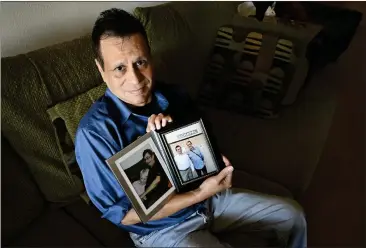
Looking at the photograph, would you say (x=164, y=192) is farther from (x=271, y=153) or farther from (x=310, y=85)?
(x=310, y=85)

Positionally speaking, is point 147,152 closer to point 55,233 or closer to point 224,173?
point 224,173

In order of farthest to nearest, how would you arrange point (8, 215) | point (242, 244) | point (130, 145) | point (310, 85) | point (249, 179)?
point (310, 85)
point (249, 179)
point (242, 244)
point (8, 215)
point (130, 145)

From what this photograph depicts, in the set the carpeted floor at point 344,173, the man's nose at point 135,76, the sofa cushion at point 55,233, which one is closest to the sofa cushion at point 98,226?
the sofa cushion at point 55,233

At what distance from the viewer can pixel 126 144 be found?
109 centimetres

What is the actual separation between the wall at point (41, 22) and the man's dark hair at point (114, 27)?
1.19 ft

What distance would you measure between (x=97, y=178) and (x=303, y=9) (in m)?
1.34

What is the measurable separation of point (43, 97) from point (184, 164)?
45 cm

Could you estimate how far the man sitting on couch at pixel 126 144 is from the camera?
1.03 meters

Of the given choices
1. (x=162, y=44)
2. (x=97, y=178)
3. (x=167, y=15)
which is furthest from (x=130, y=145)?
(x=167, y=15)

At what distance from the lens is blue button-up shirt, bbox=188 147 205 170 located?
106 cm

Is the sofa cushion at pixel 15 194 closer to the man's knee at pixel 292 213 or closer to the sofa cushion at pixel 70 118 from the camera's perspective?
the sofa cushion at pixel 70 118

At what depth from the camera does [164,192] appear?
1.07m

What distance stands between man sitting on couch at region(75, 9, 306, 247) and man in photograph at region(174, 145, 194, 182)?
51 mm

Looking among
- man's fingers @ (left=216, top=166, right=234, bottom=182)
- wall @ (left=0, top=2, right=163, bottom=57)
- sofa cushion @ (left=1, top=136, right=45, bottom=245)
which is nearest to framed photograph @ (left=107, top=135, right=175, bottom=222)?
man's fingers @ (left=216, top=166, right=234, bottom=182)
